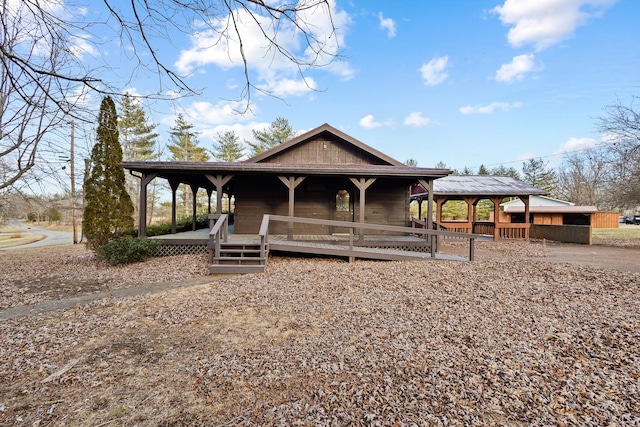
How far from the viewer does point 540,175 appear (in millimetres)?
43812

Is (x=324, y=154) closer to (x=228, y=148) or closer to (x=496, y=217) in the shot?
(x=496, y=217)

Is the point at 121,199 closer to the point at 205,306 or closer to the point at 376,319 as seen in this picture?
the point at 205,306

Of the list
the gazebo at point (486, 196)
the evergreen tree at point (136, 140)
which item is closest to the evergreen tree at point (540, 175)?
the gazebo at point (486, 196)

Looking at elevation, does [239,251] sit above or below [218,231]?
below

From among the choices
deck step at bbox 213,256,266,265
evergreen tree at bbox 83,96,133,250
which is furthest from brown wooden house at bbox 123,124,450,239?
deck step at bbox 213,256,266,265

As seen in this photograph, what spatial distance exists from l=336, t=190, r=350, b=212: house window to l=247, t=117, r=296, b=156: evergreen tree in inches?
874

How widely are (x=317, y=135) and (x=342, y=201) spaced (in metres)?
3.07

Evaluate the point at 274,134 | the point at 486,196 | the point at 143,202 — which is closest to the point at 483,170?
the point at 274,134

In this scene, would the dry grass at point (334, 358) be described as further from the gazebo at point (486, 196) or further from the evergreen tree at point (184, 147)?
the evergreen tree at point (184, 147)

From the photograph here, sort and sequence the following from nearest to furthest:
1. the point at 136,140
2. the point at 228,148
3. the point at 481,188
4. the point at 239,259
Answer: the point at 239,259
the point at 481,188
the point at 136,140
the point at 228,148

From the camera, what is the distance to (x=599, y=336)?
3.66 metres

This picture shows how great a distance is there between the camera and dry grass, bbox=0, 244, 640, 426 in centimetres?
241

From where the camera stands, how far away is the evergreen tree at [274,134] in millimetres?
33281

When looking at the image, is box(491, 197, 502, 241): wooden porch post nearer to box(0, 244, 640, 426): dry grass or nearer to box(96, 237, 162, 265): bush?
box(0, 244, 640, 426): dry grass
